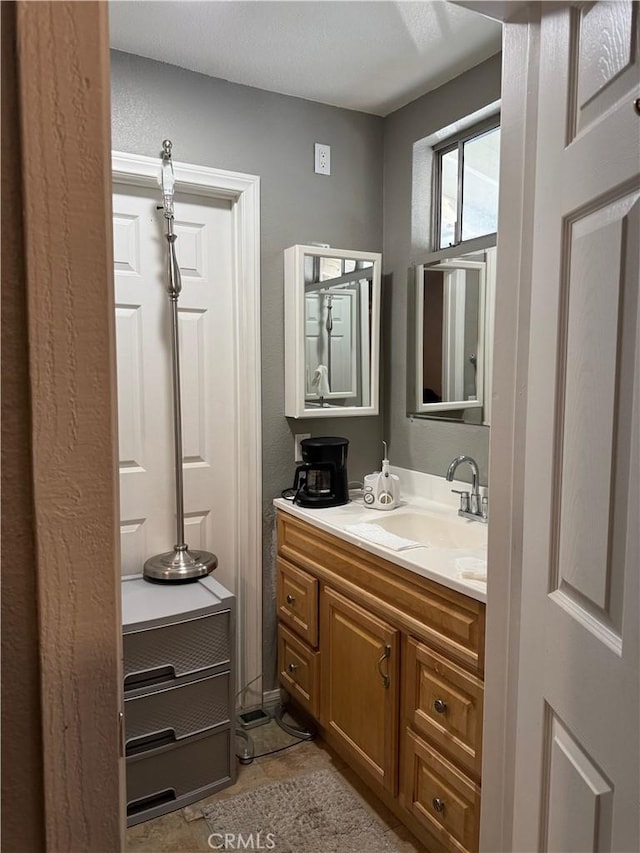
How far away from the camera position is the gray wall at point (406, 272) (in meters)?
2.26

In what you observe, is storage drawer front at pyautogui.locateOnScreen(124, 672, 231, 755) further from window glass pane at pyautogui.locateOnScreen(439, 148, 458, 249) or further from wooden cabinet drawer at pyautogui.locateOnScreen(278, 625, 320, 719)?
window glass pane at pyautogui.locateOnScreen(439, 148, 458, 249)

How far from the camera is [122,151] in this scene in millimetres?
2156

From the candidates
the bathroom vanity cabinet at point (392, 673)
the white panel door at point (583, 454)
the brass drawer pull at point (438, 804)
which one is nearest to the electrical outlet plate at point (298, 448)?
the bathroom vanity cabinet at point (392, 673)

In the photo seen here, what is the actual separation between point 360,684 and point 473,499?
29.5 inches

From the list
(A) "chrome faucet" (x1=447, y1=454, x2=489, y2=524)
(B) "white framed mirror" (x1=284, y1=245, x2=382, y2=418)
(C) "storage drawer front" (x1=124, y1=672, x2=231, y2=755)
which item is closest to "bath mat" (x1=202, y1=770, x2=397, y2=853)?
(C) "storage drawer front" (x1=124, y1=672, x2=231, y2=755)

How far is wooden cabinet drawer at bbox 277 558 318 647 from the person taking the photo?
2.25 metres

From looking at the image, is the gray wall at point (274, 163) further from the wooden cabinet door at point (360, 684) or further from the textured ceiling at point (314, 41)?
the wooden cabinet door at point (360, 684)

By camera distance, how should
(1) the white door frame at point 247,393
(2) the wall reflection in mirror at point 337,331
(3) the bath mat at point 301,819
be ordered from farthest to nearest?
(2) the wall reflection in mirror at point 337,331 → (1) the white door frame at point 247,393 → (3) the bath mat at point 301,819

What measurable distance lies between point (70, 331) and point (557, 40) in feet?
3.25

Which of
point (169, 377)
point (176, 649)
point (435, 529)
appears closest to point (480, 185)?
point (435, 529)

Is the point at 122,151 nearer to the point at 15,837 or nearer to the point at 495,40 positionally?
the point at 495,40

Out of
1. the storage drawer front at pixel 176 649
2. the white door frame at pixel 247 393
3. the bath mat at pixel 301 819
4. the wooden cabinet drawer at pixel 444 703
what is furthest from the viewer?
the white door frame at pixel 247 393

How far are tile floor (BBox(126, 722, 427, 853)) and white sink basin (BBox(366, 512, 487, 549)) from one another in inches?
34.4

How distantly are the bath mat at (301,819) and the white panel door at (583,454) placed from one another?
0.86 m
